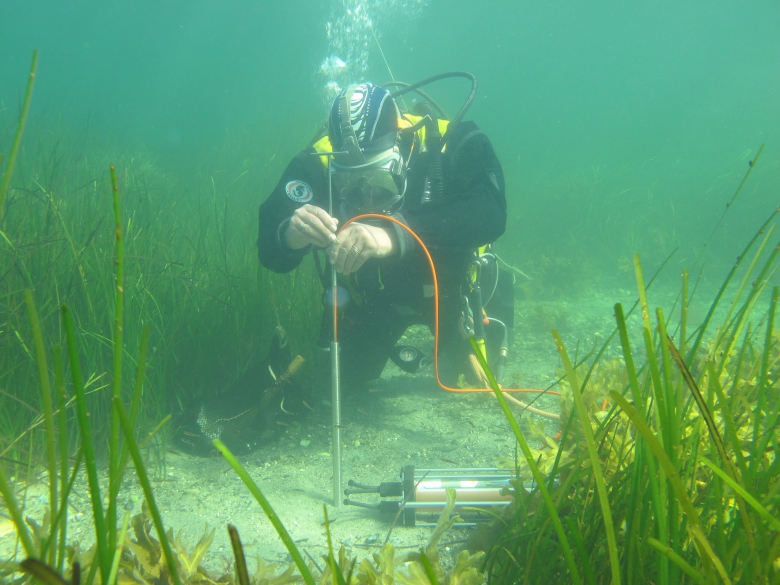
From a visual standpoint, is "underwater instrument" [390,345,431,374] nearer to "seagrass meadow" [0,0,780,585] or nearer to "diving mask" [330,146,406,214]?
"seagrass meadow" [0,0,780,585]

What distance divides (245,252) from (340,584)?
415 cm

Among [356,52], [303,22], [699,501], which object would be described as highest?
[303,22]

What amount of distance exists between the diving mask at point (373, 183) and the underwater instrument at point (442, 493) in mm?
1773

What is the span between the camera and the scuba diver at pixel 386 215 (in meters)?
2.79

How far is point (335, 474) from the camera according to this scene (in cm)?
224

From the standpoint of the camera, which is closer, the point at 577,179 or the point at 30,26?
the point at 577,179

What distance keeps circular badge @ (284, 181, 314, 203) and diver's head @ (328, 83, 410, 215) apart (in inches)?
8.0

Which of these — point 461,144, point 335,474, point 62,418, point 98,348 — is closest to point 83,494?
point 98,348

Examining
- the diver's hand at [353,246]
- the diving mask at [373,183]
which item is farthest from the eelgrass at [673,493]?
the diving mask at [373,183]

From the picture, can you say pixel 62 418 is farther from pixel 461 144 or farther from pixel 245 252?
pixel 245 252

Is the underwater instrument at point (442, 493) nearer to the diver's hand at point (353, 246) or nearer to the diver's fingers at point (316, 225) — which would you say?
the diver's hand at point (353, 246)

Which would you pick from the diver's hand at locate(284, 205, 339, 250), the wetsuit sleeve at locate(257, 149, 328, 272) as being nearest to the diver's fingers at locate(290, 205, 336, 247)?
the diver's hand at locate(284, 205, 339, 250)

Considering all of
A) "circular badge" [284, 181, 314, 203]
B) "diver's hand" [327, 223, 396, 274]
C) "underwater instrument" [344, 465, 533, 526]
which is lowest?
"underwater instrument" [344, 465, 533, 526]

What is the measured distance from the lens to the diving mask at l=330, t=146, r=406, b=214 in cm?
295
